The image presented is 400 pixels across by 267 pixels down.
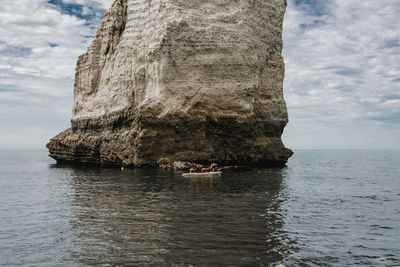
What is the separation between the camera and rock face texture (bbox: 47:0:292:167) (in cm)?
3847

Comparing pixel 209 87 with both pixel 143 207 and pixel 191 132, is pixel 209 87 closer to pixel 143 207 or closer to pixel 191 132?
pixel 191 132

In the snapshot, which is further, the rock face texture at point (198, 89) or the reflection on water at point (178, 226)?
the rock face texture at point (198, 89)

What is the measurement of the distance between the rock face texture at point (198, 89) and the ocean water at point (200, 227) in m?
15.5

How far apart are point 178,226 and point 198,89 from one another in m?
26.1

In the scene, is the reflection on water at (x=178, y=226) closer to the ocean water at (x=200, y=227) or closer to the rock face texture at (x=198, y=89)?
the ocean water at (x=200, y=227)

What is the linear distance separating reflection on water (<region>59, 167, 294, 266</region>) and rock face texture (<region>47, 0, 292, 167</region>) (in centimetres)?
1500

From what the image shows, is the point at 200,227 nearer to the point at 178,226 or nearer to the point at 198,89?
the point at 178,226

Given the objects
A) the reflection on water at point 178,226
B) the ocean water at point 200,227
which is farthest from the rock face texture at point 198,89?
the ocean water at point 200,227

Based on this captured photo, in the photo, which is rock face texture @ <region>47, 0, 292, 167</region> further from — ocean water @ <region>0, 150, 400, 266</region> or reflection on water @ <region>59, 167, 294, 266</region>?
ocean water @ <region>0, 150, 400, 266</region>

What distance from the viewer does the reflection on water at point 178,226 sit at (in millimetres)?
10406

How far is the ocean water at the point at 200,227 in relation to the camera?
1034 cm


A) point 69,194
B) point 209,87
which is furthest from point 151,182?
point 209,87

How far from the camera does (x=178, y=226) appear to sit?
13.7m

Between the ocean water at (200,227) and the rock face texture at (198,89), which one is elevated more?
the rock face texture at (198,89)
